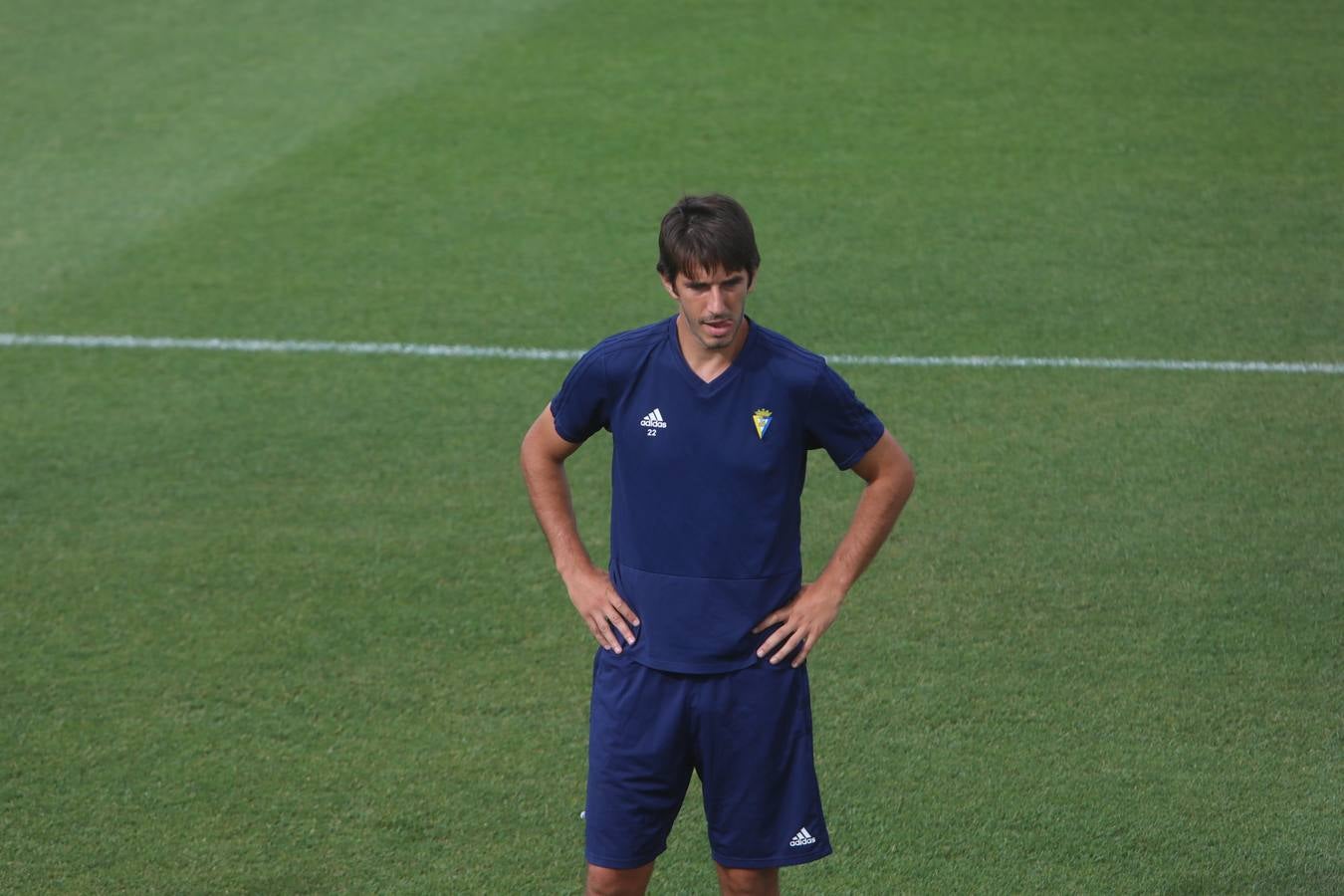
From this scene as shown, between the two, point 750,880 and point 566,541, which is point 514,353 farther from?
point 750,880

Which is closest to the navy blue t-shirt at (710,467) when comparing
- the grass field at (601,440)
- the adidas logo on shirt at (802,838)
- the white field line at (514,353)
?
the adidas logo on shirt at (802,838)

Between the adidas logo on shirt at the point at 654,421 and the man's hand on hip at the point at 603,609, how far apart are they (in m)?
0.41

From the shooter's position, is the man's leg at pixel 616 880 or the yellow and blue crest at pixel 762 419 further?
the man's leg at pixel 616 880

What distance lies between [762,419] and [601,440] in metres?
4.08

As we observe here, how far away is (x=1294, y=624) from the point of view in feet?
20.5

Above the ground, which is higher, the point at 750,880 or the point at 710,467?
the point at 710,467

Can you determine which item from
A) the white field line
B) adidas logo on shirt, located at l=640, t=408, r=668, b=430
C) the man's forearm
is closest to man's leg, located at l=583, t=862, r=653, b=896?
the man's forearm

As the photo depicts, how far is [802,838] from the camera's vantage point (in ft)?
13.1

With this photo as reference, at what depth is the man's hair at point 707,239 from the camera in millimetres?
3697

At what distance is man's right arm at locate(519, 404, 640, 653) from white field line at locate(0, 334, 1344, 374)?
463cm

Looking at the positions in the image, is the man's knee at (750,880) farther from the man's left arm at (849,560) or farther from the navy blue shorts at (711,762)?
the man's left arm at (849,560)

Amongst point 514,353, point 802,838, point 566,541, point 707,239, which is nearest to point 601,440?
point 514,353

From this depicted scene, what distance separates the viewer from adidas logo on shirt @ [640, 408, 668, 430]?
12.5 ft

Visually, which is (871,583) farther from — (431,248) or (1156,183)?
(1156,183)
